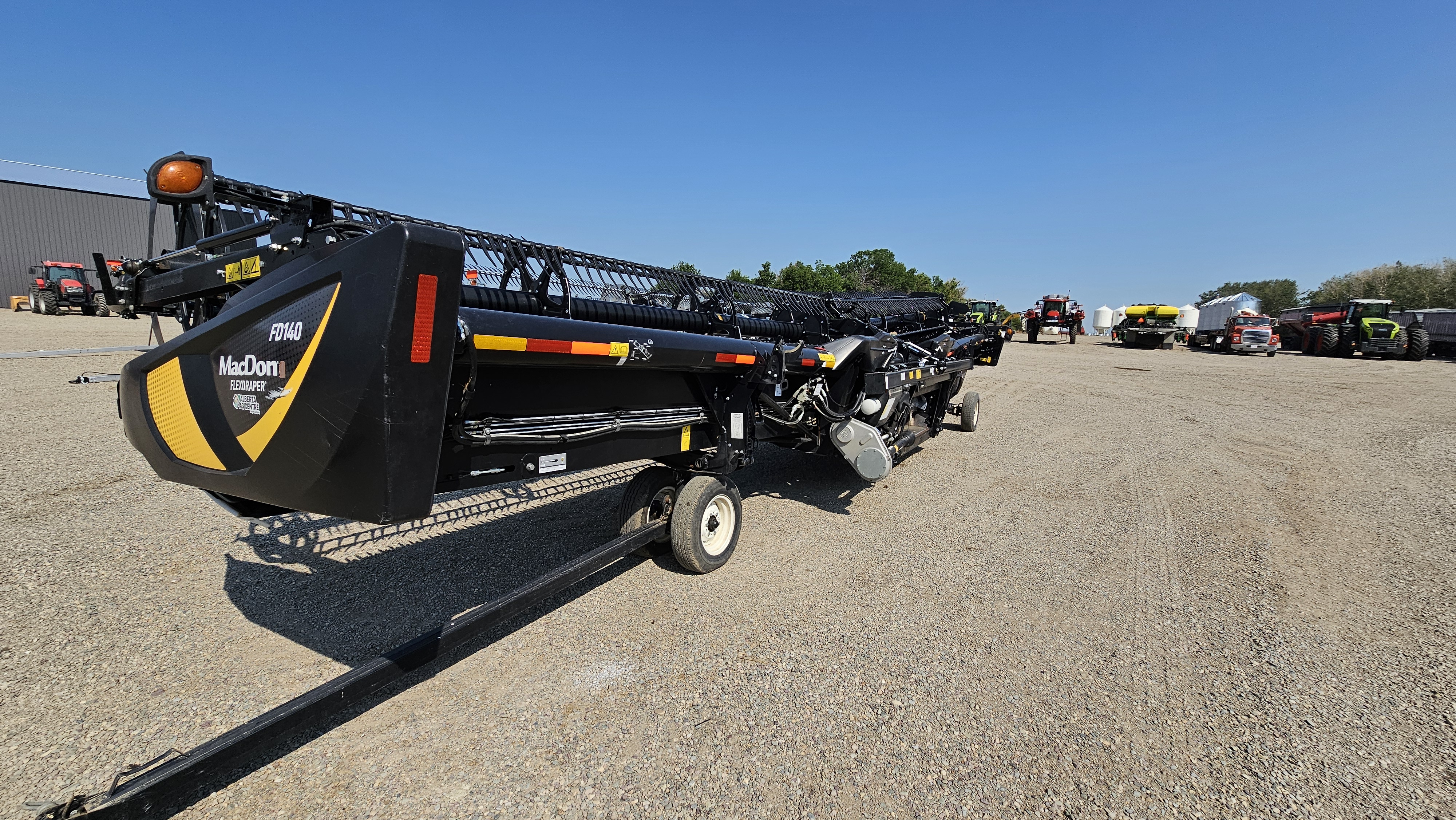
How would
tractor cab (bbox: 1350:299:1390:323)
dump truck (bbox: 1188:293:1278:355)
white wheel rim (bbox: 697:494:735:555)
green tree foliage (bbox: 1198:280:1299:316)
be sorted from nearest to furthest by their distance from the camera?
white wheel rim (bbox: 697:494:735:555) → tractor cab (bbox: 1350:299:1390:323) → dump truck (bbox: 1188:293:1278:355) → green tree foliage (bbox: 1198:280:1299:316)

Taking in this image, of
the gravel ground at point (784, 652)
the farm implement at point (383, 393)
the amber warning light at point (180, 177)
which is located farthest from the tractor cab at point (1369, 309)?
the amber warning light at point (180, 177)

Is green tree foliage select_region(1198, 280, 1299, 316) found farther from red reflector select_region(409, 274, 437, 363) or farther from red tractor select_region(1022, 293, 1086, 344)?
red reflector select_region(409, 274, 437, 363)

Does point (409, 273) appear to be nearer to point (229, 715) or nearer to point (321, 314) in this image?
point (321, 314)

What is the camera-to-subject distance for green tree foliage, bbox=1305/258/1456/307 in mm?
47719

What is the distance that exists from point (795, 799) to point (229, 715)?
7.05ft

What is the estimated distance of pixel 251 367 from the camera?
2033 mm

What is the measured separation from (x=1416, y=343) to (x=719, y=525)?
31307mm

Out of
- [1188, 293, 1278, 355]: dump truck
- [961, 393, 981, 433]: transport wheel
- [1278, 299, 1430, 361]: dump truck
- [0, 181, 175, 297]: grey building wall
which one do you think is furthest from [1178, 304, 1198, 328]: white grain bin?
[0, 181, 175, 297]: grey building wall

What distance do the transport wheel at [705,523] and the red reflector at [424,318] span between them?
2.00 metres

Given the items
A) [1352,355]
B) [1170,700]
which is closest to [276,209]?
[1170,700]

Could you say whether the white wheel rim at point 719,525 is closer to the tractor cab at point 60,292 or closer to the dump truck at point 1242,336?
the dump truck at point 1242,336

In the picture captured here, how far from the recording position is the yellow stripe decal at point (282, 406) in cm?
189

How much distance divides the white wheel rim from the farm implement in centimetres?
1

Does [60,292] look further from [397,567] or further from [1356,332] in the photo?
[1356,332]
